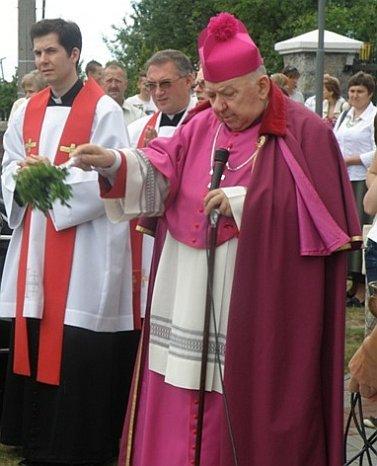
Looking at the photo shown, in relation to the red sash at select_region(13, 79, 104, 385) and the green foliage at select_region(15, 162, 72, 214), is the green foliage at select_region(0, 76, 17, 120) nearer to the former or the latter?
the red sash at select_region(13, 79, 104, 385)

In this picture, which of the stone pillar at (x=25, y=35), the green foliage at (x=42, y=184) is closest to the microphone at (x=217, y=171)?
the green foliage at (x=42, y=184)

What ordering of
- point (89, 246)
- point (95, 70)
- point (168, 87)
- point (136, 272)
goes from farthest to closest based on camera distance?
1. point (95, 70)
2. point (168, 87)
3. point (136, 272)
4. point (89, 246)

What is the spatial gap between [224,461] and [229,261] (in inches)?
31.9

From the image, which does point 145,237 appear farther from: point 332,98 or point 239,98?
point 332,98

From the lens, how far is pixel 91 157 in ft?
14.3

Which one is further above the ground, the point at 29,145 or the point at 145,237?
the point at 29,145

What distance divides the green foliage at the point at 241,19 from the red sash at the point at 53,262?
2664 centimetres

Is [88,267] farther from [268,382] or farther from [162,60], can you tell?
[268,382]

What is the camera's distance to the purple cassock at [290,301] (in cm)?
437

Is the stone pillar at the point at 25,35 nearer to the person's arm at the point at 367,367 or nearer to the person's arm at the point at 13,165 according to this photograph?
the person's arm at the point at 13,165

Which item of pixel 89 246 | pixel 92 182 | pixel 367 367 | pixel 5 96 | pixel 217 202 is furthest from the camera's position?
pixel 5 96

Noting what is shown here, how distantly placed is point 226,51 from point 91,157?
0.70 meters

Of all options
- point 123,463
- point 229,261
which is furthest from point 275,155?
point 123,463

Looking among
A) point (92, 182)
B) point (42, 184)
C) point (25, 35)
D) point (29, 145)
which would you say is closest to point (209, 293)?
point (42, 184)
